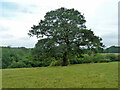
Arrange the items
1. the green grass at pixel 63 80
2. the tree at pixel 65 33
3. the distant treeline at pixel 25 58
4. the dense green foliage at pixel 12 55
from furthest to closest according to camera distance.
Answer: the dense green foliage at pixel 12 55 → the distant treeline at pixel 25 58 → the tree at pixel 65 33 → the green grass at pixel 63 80

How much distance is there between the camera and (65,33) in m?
19.4

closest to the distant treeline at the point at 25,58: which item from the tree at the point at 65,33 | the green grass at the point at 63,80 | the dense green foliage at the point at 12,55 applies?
the dense green foliage at the point at 12,55

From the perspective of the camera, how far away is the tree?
19203 millimetres

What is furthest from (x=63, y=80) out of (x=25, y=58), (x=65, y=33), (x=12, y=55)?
(x=12, y=55)

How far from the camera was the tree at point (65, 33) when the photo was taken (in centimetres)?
1920

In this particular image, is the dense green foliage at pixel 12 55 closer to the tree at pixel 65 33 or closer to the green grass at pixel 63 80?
the tree at pixel 65 33

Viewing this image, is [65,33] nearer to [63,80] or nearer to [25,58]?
[63,80]

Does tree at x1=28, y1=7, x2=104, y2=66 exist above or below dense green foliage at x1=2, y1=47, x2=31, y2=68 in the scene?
above

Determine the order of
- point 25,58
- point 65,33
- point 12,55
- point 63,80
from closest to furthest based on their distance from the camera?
point 63,80
point 65,33
point 25,58
point 12,55

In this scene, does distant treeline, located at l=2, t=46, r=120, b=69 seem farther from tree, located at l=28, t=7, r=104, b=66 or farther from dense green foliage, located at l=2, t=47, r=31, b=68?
tree, located at l=28, t=7, r=104, b=66

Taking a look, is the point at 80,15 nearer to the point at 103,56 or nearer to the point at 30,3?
the point at 30,3

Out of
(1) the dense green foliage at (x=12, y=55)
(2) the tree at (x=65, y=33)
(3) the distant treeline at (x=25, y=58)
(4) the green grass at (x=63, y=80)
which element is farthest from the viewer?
(1) the dense green foliage at (x=12, y=55)

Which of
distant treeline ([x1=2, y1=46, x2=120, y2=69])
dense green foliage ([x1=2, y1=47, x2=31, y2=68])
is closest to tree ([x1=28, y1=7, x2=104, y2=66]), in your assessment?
distant treeline ([x1=2, y1=46, x2=120, y2=69])

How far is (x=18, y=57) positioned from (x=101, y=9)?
1227 inches
